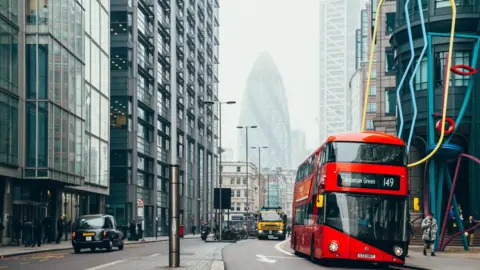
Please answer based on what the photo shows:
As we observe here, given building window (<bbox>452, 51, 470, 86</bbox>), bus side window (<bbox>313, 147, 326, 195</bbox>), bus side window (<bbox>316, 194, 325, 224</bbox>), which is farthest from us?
building window (<bbox>452, 51, 470, 86</bbox>)

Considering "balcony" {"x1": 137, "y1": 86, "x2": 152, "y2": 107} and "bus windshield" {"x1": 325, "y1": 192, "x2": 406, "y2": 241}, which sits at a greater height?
"balcony" {"x1": 137, "y1": 86, "x2": 152, "y2": 107}

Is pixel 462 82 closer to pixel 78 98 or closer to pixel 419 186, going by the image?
pixel 419 186

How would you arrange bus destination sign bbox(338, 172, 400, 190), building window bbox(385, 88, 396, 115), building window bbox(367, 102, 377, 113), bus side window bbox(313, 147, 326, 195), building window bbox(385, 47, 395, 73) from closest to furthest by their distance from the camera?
1. bus destination sign bbox(338, 172, 400, 190)
2. bus side window bbox(313, 147, 326, 195)
3. building window bbox(385, 88, 396, 115)
4. building window bbox(385, 47, 395, 73)
5. building window bbox(367, 102, 377, 113)

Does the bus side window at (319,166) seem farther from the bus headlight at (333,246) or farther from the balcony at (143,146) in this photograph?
the balcony at (143,146)

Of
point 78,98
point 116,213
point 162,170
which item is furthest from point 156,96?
point 78,98

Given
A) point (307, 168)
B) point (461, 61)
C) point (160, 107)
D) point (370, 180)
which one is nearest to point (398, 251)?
point (370, 180)

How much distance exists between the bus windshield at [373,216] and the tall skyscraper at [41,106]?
72.0 ft

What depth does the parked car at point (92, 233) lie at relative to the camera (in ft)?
102

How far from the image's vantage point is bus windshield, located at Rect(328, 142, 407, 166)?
21.2 metres

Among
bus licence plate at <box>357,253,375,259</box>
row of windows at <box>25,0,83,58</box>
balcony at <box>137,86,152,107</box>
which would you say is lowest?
bus licence plate at <box>357,253,375,259</box>

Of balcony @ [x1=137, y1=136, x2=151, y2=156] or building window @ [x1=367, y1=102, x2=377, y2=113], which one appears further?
building window @ [x1=367, y1=102, x2=377, y2=113]

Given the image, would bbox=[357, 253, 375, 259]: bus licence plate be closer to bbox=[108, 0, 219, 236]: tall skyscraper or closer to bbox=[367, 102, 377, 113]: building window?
bbox=[108, 0, 219, 236]: tall skyscraper

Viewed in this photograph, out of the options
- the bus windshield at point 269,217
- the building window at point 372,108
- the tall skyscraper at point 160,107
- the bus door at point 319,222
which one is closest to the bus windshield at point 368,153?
the bus door at point 319,222

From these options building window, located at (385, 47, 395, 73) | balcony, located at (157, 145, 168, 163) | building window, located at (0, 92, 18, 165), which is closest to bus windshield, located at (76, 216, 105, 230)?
building window, located at (0, 92, 18, 165)
